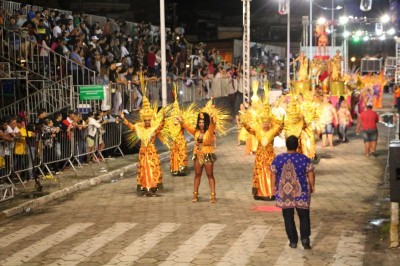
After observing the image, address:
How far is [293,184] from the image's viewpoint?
9.05m

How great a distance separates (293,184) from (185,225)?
2.63 m

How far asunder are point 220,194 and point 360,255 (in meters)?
5.51

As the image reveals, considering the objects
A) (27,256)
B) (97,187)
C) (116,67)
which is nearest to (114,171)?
(97,187)

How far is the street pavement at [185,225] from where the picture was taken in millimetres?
9016

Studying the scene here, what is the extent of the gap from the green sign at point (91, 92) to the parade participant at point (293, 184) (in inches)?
421

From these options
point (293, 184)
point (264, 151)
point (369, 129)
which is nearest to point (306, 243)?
point (293, 184)

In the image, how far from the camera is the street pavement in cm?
902

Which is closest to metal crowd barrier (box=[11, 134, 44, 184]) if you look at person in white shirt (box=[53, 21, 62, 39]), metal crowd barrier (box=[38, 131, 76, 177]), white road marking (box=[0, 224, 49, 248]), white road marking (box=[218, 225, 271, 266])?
metal crowd barrier (box=[38, 131, 76, 177])

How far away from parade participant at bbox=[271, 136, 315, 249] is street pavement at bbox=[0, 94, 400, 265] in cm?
48

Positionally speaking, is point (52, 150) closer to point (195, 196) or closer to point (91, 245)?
point (195, 196)

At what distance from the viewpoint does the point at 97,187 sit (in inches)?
619

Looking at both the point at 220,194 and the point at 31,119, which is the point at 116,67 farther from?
the point at 220,194

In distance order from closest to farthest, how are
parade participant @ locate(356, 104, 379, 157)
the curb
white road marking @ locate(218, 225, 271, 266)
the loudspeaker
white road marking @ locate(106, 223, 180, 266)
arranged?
white road marking @ locate(218, 225, 271, 266) < white road marking @ locate(106, 223, 180, 266) < the loudspeaker < the curb < parade participant @ locate(356, 104, 379, 157)

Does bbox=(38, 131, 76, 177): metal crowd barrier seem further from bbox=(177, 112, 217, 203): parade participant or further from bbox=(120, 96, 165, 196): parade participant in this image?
bbox=(177, 112, 217, 203): parade participant
